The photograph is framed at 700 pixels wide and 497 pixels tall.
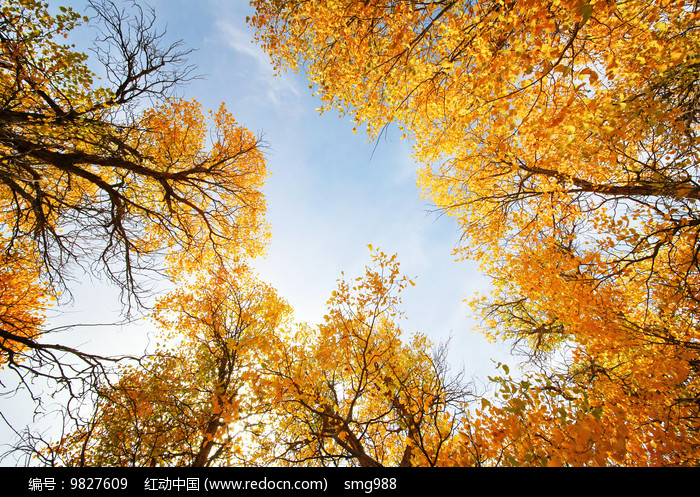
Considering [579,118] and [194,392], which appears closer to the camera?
[579,118]

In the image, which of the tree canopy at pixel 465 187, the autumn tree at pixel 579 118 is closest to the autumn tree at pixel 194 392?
the tree canopy at pixel 465 187

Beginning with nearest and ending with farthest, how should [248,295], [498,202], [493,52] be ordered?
[493,52] → [498,202] → [248,295]

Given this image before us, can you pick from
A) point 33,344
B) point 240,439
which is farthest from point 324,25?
point 240,439

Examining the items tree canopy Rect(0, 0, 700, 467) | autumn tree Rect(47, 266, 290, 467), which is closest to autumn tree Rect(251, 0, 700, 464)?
tree canopy Rect(0, 0, 700, 467)

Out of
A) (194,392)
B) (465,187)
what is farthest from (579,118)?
(194,392)

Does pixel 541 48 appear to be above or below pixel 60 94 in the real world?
below

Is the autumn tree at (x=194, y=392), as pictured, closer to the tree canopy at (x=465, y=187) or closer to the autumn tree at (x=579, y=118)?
the tree canopy at (x=465, y=187)

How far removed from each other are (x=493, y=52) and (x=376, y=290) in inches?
175

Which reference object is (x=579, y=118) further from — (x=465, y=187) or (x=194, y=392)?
(x=194, y=392)

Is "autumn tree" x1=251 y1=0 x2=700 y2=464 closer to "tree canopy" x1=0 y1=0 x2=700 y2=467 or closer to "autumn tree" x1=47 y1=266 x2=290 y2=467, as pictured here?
"tree canopy" x1=0 y1=0 x2=700 y2=467

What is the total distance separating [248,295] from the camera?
1129cm

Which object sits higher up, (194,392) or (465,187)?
(465,187)

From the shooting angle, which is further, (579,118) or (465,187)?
(465,187)
